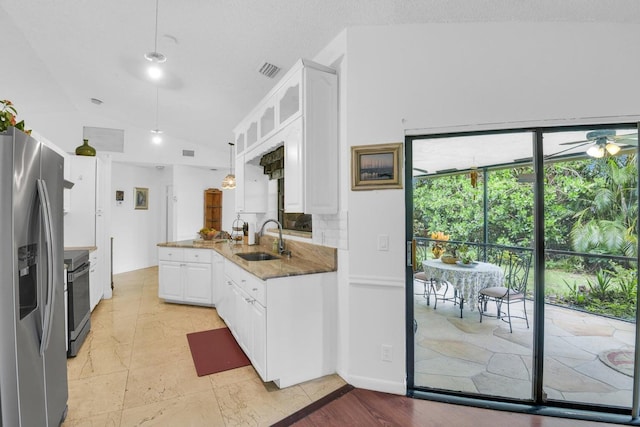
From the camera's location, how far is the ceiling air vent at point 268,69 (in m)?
3.06

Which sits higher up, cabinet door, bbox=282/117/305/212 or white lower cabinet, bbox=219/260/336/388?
cabinet door, bbox=282/117/305/212

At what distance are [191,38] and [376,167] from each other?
2.16 m

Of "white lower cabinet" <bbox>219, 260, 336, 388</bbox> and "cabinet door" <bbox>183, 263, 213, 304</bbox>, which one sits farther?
"cabinet door" <bbox>183, 263, 213, 304</bbox>

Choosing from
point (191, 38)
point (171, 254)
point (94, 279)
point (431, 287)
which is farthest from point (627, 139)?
point (94, 279)

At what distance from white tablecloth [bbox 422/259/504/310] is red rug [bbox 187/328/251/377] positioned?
1.92 meters

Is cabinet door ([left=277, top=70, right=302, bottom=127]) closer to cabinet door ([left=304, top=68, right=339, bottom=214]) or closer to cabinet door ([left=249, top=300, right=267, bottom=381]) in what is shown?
cabinet door ([left=304, top=68, right=339, bottom=214])

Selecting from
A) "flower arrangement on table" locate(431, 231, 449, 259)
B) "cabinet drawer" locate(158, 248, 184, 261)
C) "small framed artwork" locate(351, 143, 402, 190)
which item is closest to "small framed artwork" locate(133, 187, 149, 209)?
"cabinet drawer" locate(158, 248, 184, 261)

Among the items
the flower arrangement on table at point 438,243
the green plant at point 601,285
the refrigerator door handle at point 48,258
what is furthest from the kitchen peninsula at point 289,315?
the green plant at point 601,285

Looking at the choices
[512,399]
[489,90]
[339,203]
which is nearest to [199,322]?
[339,203]

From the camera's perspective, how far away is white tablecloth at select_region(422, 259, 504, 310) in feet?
8.29

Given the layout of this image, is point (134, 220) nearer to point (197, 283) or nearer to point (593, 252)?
point (197, 283)

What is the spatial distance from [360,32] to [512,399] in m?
3.02

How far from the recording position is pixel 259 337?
2.40 meters

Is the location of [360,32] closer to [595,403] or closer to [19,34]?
[595,403]
